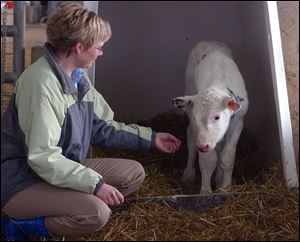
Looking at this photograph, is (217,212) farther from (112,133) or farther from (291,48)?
(291,48)

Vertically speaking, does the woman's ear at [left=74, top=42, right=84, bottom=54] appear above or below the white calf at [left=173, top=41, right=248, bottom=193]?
Answer: above

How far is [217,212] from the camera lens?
3674mm

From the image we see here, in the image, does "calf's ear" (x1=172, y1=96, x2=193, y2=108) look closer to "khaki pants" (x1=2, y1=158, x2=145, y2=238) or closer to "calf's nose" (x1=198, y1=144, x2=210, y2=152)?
"calf's nose" (x1=198, y1=144, x2=210, y2=152)

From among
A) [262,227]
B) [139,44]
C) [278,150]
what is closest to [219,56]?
[278,150]

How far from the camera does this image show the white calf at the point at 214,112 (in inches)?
157

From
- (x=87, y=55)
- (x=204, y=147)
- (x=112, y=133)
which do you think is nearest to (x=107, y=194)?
(x=112, y=133)

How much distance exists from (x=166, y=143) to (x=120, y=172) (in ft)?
1.45

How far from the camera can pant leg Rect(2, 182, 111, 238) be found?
3.01 m

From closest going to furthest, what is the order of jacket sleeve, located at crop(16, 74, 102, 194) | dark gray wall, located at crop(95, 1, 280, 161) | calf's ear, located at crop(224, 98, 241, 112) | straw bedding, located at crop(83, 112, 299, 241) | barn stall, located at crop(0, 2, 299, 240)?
1. jacket sleeve, located at crop(16, 74, 102, 194)
2. straw bedding, located at crop(83, 112, 299, 241)
3. barn stall, located at crop(0, 2, 299, 240)
4. calf's ear, located at crop(224, 98, 241, 112)
5. dark gray wall, located at crop(95, 1, 280, 161)

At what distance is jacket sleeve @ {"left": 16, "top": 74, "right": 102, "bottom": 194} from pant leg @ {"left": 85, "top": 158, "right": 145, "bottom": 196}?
0.52 metres

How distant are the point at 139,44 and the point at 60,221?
352 centimetres

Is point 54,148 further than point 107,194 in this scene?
No

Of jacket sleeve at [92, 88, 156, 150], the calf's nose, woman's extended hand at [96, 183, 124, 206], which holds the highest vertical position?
jacket sleeve at [92, 88, 156, 150]

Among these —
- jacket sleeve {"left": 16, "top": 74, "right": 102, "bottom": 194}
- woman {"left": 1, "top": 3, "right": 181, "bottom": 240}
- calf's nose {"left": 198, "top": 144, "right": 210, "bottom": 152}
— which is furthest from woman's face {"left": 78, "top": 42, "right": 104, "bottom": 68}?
calf's nose {"left": 198, "top": 144, "right": 210, "bottom": 152}
